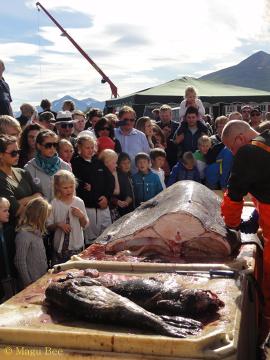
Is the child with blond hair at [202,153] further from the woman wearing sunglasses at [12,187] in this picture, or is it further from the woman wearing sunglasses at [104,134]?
the woman wearing sunglasses at [12,187]

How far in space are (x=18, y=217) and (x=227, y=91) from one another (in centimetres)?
1769

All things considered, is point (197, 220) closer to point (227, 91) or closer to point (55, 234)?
point (55, 234)

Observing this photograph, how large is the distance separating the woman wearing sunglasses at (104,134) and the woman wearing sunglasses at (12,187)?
2.16m

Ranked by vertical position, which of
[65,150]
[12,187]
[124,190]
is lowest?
[124,190]

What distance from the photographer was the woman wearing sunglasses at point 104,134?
737 cm

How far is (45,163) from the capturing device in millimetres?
5691

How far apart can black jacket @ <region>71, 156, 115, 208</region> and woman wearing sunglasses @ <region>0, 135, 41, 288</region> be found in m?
1.16

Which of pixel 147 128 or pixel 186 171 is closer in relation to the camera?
pixel 186 171

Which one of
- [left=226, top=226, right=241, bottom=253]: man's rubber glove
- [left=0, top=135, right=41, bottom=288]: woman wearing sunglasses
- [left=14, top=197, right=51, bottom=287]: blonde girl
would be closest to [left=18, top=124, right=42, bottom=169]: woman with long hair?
[left=0, top=135, right=41, bottom=288]: woman wearing sunglasses

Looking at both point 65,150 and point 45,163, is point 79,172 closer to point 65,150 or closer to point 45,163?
point 65,150

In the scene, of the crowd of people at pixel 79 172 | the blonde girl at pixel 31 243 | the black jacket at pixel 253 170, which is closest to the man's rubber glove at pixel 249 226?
the black jacket at pixel 253 170

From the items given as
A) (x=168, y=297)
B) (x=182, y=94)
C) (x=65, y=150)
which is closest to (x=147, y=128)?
(x=65, y=150)

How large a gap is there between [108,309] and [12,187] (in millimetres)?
2557

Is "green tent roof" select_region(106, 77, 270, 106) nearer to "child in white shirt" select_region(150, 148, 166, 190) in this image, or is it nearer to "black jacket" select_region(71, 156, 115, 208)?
"child in white shirt" select_region(150, 148, 166, 190)
